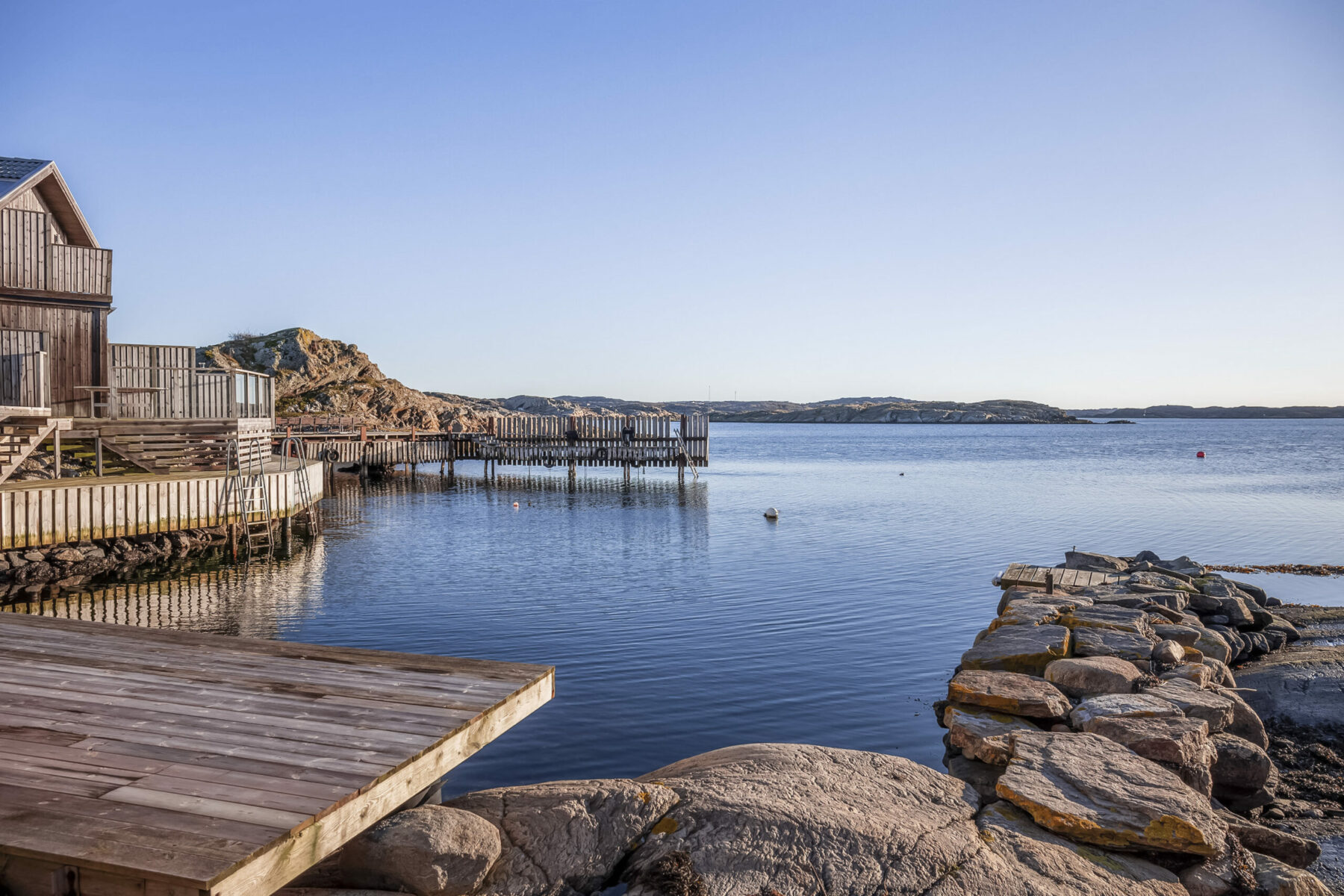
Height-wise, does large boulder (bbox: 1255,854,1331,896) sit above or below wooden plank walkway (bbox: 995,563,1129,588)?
below

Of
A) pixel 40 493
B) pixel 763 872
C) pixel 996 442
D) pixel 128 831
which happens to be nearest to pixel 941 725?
pixel 763 872

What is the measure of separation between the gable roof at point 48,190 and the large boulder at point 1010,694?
25.3 m

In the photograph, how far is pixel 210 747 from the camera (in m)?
5.05

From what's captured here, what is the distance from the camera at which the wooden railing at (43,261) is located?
2231 centimetres

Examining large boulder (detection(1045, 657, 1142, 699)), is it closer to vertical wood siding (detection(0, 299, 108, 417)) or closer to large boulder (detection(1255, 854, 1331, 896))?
large boulder (detection(1255, 854, 1331, 896))

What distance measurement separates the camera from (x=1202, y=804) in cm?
615

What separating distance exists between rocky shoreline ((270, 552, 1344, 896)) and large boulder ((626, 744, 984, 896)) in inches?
0.5

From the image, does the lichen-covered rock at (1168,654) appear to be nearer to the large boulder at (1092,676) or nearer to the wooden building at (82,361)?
the large boulder at (1092,676)

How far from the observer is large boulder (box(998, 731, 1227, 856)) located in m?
5.80

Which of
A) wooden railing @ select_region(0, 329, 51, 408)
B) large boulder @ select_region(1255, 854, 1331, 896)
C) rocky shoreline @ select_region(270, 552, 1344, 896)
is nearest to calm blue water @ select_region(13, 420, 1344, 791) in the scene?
rocky shoreline @ select_region(270, 552, 1344, 896)

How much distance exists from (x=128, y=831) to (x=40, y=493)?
59.6 feet

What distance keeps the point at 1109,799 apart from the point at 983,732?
5.07 ft

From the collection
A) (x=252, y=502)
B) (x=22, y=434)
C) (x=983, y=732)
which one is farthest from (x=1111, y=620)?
(x=22, y=434)

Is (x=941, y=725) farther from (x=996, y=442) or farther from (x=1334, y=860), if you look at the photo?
(x=996, y=442)
